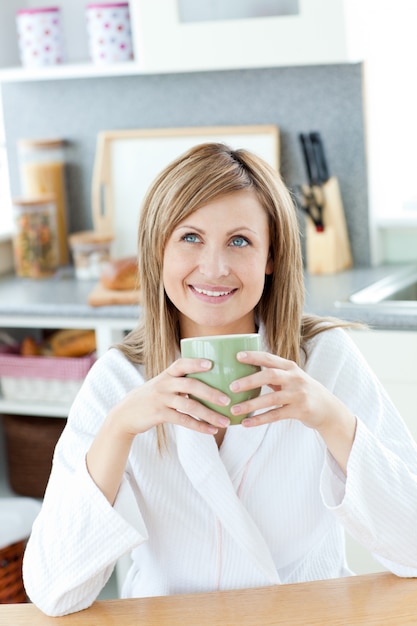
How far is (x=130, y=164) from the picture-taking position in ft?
10.6

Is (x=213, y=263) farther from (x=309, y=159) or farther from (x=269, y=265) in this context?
(x=309, y=159)

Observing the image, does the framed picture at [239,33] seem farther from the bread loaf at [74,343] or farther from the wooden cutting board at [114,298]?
the bread loaf at [74,343]

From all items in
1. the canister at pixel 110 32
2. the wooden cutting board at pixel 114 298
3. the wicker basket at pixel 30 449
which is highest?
the canister at pixel 110 32

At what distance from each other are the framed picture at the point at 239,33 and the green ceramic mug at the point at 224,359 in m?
1.71

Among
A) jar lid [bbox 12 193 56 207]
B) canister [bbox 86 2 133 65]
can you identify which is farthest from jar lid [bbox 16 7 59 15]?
jar lid [bbox 12 193 56 207]

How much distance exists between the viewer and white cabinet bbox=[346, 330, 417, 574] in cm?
241

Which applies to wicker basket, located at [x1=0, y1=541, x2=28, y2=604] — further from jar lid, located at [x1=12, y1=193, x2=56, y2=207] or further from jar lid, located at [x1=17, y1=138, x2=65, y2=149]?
jar lid, located at [x1=17, y1=138, x2=65, y2=149]

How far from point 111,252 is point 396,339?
109 centimetres

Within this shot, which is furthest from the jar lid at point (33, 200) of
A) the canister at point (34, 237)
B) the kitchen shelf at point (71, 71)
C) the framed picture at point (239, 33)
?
the framed picture at point (239, 33)

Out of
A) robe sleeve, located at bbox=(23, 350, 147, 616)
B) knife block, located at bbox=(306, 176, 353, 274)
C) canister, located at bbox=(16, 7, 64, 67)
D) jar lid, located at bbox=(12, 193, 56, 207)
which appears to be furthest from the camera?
jar lid, located at bbox=(12, 193, 56, 207)

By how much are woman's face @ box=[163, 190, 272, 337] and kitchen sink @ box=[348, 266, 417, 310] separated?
1081 mm

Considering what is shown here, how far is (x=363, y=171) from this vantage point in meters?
2.99

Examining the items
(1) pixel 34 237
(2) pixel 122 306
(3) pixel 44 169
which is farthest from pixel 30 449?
(3) pixel 44 169

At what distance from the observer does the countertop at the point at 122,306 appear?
95.3 inches
